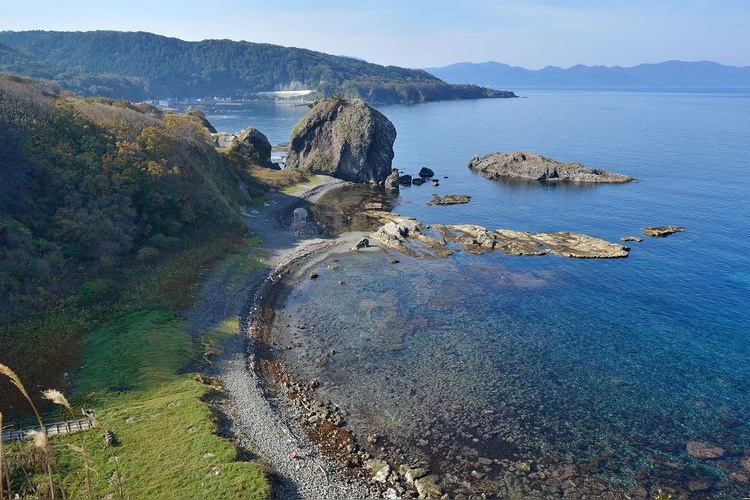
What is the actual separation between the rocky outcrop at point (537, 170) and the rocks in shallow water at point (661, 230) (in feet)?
110

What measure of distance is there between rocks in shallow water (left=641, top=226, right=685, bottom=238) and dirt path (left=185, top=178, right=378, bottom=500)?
57676 mm

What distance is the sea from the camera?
96.8ft

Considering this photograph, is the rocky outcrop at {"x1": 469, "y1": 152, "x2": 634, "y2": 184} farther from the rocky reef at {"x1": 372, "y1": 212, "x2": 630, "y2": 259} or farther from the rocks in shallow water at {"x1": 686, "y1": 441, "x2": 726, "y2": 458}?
the rocks in shallow water at {"x1": 686, "y1": 441, "x2": 726, "y2": 458}

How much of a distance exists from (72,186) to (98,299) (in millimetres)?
16689

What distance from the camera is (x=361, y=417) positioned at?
33188mm

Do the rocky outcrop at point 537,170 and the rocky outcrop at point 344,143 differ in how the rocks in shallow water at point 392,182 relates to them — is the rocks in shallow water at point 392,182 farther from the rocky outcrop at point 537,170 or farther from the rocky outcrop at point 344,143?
the rocky outcrop at point 537,170

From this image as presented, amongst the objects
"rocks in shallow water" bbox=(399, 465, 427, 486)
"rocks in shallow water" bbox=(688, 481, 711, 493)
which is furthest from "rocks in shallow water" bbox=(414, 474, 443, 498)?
"rocks in shallow water" bbox=(688, 481, 711, 493)

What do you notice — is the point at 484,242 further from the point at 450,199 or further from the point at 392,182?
the point at 392,182

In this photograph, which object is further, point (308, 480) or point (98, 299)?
point (98, 299)

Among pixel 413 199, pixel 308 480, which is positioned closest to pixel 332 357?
pixel 308 480

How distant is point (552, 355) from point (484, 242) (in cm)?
2927

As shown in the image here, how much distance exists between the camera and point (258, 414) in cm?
3212

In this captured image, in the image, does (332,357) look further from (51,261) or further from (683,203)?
(683,203)

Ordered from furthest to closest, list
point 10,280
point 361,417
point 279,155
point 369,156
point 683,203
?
point 279,155 → point 369,156 → point 683,203 → point 10,280 → point 361,417
